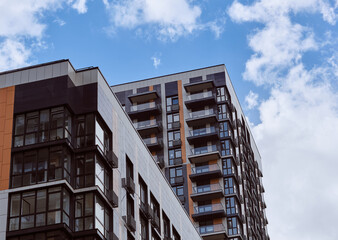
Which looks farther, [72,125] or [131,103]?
[131,103]

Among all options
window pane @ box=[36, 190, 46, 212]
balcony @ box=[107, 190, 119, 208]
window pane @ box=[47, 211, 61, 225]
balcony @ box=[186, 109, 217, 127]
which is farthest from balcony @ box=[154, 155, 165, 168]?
window pane @ box=[47, 211, 61, 225]

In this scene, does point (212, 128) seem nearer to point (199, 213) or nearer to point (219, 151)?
point (219, 151)

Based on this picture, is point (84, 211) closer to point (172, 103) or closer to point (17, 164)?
point (17, 164)

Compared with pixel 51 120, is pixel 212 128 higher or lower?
higher

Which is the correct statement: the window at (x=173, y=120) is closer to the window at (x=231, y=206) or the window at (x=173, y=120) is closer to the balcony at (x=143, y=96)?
the balcony at (x=143, y=96)

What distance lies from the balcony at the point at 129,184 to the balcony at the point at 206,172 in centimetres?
4046

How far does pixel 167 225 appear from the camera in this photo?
204 feet

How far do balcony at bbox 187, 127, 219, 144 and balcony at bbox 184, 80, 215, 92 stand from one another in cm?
595

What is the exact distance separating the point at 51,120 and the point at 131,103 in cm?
5228

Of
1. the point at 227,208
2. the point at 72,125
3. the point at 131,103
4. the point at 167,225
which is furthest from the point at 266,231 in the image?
the point at 72,125

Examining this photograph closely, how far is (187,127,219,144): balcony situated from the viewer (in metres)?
94.4

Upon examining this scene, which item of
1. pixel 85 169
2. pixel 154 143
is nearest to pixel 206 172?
pixel 154 143

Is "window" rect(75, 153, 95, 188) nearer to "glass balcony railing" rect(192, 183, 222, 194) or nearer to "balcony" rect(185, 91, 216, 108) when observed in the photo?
"glass balcony railing" rect(192, 183, 222, 194)

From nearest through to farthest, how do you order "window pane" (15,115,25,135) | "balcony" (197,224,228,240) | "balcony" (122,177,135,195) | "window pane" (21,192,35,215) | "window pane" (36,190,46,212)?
"window pane" (36,190,46,212), "window pane" (21,192,35,215), "window pane" (15,115,25,135), "balcony" (122,177,135,195), "balcony" (197,224,228,240)
